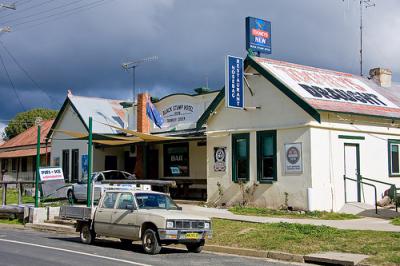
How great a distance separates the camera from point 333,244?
1383 cm

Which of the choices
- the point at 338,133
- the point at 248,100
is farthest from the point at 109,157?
the point at 338,133

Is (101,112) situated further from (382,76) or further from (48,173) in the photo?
(382,76)

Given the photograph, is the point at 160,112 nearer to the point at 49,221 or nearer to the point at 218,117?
the point at 218,117

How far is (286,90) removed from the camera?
21.4 metres

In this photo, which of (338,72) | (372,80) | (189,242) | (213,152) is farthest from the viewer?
(372,80)

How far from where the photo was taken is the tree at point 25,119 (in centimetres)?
7194

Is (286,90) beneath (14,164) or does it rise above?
above

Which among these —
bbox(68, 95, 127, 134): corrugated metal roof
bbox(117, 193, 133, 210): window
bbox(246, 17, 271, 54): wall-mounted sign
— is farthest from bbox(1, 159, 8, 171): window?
bbox(117, 193, 133, 210): window

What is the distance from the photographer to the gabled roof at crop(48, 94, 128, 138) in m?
34.8

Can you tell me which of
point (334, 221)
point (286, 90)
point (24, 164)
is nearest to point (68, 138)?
point (24, 164)

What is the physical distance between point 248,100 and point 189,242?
33.8 ft

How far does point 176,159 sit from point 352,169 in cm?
1087

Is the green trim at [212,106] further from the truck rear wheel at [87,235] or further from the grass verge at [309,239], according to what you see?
the truck rear wheel at [87,235]

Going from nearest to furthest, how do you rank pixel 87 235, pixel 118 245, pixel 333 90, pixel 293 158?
pixel 118 245, pixel 87 235, pixel 293 158, pixel 333 90
